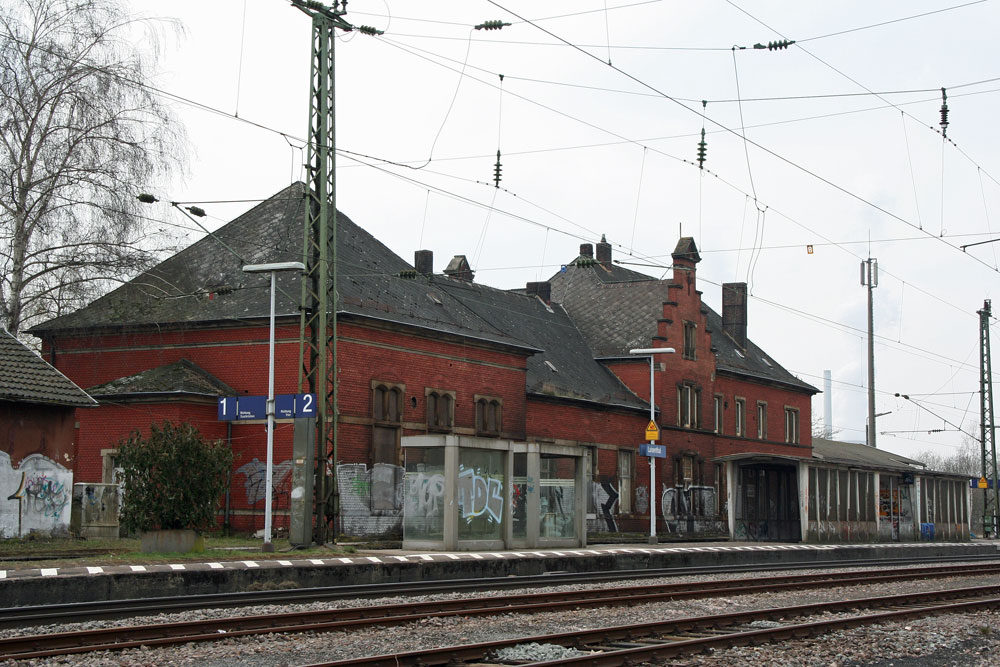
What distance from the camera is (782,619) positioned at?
1719 centimetres

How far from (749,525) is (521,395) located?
39.3 ft

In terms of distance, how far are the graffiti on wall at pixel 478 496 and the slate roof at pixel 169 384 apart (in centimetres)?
880

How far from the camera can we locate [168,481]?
976 inches

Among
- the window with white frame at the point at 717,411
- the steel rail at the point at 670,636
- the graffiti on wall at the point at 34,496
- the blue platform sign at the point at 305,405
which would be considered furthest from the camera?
the window with white frame at the point at 717,411

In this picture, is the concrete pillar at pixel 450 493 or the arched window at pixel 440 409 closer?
the concrete pillar at pixel 450 493

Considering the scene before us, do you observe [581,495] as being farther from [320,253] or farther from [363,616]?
[363,616]

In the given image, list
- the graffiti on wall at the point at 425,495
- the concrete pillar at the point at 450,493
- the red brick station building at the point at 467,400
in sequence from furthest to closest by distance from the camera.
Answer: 1. the red brick station building at the point at 467,400
2. the graffiti on wall at the point at 425,495
3. the concrete pillar at the point at 450,493

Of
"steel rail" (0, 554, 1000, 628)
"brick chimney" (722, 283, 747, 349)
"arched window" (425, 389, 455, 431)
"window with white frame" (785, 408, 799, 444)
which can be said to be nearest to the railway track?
"steel rail" (0, 554, 1000, 628)

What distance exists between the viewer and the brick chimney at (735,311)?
203ft

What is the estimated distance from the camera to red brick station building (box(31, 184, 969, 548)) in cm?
3375

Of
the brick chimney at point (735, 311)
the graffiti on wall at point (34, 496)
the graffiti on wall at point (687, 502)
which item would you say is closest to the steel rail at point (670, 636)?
the graffiti on wall at point (34, 496)

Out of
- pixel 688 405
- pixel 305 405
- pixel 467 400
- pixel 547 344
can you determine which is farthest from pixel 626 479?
pixel 305 405

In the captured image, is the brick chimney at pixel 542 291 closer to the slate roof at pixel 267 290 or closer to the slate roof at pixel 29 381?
Answer: the slate roof at pixel 267 290

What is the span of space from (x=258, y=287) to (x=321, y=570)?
15.6 m
